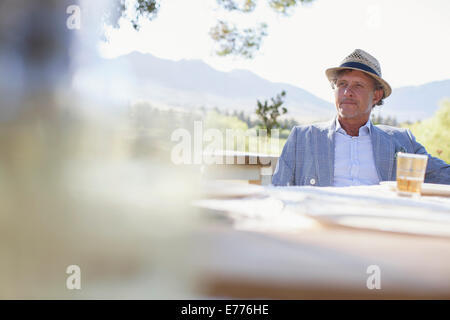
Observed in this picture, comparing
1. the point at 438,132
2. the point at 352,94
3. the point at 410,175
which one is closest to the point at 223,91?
the point at 438,132

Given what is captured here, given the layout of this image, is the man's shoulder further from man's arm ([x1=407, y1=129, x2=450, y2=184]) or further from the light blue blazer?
man's arm ([x1=407, y1=129, x2=450, y2=184])

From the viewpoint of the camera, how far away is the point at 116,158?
3518 mm

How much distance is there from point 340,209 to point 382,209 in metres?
0.08

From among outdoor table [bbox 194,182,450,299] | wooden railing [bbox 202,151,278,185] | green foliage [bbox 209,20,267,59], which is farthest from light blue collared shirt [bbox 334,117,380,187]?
green foliage [bbox 209,20,267,59]

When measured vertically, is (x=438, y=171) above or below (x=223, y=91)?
below

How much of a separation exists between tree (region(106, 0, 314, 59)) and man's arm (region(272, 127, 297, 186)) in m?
1.91

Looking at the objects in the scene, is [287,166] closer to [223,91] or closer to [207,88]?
[207,88]

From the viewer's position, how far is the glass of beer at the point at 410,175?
0.90 metres

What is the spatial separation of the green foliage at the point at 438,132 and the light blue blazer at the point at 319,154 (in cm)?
358

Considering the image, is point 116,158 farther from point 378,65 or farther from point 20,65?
point 378,65

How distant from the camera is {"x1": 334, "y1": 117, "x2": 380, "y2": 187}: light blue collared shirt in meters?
1.88

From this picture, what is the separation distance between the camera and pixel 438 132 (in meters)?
5.25

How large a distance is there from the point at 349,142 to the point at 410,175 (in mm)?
1080
